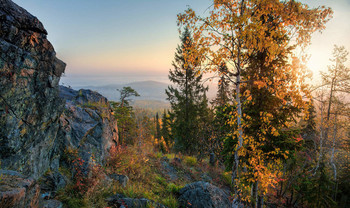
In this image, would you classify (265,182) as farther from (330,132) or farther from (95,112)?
(330,132)

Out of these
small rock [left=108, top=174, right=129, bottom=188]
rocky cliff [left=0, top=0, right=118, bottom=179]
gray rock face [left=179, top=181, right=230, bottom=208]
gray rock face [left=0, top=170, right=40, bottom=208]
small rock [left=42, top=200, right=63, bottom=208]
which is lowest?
gray rock face [left=179, top=181, right=230, bottom=208]

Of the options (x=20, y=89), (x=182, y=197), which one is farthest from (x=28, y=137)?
(x=182, y=197)

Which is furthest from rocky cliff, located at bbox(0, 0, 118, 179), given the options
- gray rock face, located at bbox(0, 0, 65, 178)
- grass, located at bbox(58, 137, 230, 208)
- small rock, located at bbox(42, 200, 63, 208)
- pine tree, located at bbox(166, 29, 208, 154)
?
pine tree, located at bbox(166, 29, 208, 154)

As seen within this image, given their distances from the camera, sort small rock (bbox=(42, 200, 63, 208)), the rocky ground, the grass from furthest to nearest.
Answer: the grass
small rock (bbox=(42, 200, 63, 208))
the rocky ground

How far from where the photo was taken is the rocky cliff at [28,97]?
145 inches

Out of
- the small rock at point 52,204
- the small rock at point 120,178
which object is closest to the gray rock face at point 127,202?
the small rock at point 120,178

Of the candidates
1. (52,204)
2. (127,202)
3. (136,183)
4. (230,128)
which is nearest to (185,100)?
(230,128)

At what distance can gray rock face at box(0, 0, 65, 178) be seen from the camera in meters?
3.68

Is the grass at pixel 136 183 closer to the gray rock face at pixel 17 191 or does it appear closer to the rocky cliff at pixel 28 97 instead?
the rocky cliff at pixel 28 97

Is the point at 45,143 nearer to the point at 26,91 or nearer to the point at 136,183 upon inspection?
the point at 26,91

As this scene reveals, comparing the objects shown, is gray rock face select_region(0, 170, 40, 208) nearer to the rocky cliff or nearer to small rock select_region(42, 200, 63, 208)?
small rock select_region(42, 200, 63, 208)

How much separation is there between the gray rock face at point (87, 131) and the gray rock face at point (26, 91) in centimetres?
105

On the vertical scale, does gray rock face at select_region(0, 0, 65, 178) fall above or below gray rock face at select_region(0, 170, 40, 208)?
above

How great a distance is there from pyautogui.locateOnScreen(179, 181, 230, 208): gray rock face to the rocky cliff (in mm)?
5148
